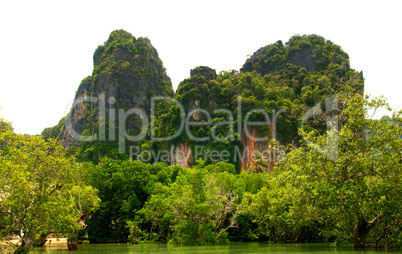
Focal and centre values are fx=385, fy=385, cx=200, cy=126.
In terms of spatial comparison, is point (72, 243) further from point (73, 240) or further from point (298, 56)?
point (298, 56)

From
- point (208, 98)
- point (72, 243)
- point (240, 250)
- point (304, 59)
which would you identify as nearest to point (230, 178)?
point (240, 250)

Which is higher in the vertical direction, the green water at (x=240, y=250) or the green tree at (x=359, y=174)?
the green tree at (x=359, y=174)

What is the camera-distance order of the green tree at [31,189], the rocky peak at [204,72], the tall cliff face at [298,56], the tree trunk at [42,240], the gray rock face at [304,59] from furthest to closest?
the gray rock face at [304,59], the tall cliff face at [298,56], the rocky peak at [204,72], the tree trunk at [42,240], the green tree at [31,189]

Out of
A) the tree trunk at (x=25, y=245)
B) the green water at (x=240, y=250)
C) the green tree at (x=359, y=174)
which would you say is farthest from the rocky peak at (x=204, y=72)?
the tree trunk at (x=25, y=245)

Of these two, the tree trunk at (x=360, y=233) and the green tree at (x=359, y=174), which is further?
the tree trunk at (x=360, y=233)

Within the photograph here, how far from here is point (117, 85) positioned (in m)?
110

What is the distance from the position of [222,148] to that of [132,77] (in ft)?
164

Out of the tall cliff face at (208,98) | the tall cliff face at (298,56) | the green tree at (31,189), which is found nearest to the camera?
the green tree at (31,189)

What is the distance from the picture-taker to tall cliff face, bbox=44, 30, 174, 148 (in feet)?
361

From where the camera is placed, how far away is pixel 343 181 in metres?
18.6

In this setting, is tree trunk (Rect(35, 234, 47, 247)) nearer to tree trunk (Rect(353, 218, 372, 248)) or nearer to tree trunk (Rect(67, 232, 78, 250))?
tree trunk (Rect(67, 232, 78, 250))

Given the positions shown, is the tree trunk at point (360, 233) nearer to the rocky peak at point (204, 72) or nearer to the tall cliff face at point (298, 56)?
the rocky peak at point (204, 72)

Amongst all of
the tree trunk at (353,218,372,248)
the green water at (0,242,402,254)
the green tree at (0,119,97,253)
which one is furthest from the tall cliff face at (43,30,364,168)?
the green tree at (0,119,97,253)

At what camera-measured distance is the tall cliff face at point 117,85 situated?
110 m
